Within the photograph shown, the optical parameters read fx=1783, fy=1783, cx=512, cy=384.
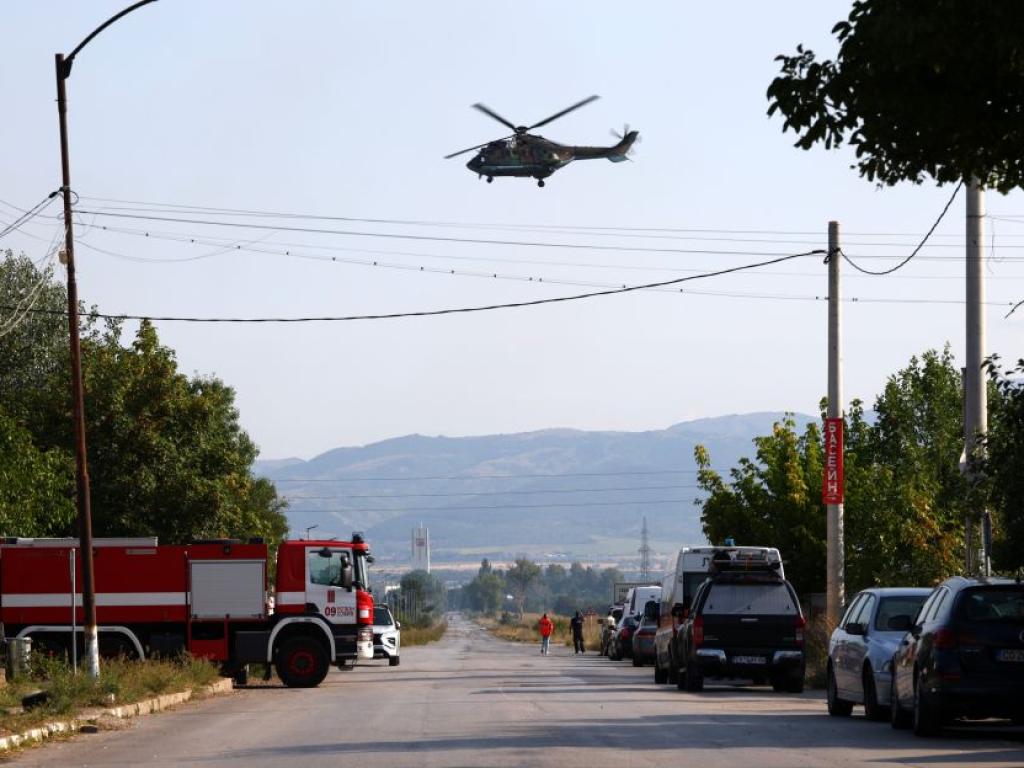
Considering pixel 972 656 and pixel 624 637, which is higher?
pixel 972 656

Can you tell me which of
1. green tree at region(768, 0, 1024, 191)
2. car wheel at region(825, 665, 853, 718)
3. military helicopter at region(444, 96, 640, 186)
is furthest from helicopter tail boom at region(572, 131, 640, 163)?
green tree at region(768, 0, 1024, 191)

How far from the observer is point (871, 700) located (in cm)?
2122

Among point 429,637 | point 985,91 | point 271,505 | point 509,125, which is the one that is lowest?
point 429,637

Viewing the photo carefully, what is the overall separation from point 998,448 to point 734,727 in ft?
16.2

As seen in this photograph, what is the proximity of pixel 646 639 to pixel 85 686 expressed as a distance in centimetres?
2321

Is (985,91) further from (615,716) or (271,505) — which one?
(271,505)

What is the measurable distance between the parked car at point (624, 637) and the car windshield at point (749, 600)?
69.1ft

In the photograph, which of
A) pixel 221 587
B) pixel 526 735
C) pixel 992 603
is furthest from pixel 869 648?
pixel 221 587

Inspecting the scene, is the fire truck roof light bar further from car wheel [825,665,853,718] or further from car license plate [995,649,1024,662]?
car license plate [995,649,1024,662]

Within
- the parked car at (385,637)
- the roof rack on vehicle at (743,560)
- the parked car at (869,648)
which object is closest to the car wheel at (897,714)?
the parked car at (869,648)

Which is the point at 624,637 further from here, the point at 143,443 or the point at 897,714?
the point at 897,714

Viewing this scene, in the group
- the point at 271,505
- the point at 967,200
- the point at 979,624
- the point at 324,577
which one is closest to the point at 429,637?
the point at 271,505

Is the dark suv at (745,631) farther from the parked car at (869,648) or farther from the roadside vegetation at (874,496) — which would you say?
the parked car at (869,648)

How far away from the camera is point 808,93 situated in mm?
13992
